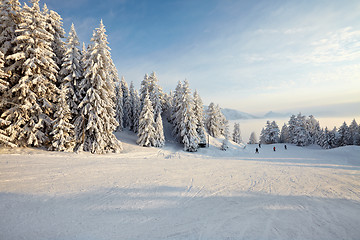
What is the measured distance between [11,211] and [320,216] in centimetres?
1143

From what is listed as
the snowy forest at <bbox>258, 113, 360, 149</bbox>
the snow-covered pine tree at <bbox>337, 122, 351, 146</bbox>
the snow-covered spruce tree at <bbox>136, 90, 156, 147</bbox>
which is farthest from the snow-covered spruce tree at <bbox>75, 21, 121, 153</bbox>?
the snow-covered pine tree at <bbox>337, 122, 351, 146</bbox>

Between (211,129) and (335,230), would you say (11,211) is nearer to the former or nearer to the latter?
(335,230)

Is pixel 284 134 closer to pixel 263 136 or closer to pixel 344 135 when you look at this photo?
pixel 263 136

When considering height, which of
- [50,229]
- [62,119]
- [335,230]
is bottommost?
[50,229]

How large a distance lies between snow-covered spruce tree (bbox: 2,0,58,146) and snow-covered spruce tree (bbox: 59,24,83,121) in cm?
222

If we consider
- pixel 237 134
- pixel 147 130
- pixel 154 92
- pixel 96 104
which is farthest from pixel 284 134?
pixel 96 104

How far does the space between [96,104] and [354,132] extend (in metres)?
83.0

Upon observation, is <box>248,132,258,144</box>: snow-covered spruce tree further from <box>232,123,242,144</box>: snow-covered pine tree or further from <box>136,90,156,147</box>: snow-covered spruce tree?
<box>136,90,156,147</box>: snow-covered spruce tree

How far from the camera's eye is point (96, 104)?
19.2m

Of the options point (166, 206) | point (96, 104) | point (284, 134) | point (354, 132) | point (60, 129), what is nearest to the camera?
point (166, 206)

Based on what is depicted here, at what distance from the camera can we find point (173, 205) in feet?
21.7

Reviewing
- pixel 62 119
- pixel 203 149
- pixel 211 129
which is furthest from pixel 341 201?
pixel 211 129

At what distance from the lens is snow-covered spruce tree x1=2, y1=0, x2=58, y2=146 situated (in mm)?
14883

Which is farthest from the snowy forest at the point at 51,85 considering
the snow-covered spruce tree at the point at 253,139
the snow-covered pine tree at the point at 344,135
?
the snow-covered spruce tree at the point at 253,139
